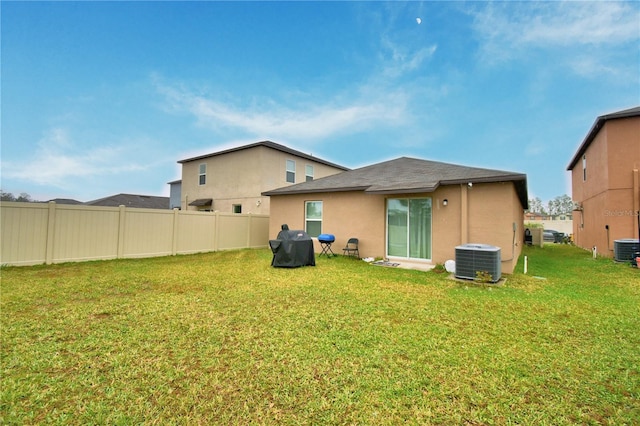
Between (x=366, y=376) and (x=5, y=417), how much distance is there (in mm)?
2758

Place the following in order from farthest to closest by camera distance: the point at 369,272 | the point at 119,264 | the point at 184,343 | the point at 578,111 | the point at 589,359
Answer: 1. the point at 578,111
2. the point at 119,264
3. the point at 369,272
4. the point at 184,343
5. the point at 589,359

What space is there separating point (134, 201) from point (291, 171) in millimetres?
20545

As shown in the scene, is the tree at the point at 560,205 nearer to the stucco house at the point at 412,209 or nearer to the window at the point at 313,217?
the stucco house at the point at 412,209

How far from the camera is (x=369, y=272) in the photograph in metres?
7.46

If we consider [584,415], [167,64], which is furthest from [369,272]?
[167,64]

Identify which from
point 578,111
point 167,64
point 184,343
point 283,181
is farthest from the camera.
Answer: point 283,181

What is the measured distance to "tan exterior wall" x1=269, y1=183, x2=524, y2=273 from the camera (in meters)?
7.43

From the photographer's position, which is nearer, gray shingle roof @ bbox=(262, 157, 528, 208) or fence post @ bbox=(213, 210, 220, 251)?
gray shingle roof @ bbox=(262, 157, 528, 208)

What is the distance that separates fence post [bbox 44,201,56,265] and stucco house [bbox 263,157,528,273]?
7.21 meters

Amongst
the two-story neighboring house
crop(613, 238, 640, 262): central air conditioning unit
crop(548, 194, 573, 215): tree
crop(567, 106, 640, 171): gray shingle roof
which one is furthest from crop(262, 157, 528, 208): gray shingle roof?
crop(548, 194, 573, 215): tree

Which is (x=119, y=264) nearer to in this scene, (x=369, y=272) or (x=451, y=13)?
(x=369, y=272)

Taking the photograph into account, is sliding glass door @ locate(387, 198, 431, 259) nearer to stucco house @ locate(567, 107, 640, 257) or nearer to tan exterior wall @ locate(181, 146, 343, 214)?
tan exterior wall @ locate(181, 146, 343, 214)

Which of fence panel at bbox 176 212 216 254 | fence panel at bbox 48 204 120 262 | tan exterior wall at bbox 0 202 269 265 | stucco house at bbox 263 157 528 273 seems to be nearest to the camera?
tan exterior wall at bbox 0 202 269 265

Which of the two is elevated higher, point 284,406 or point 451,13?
point 451,13
